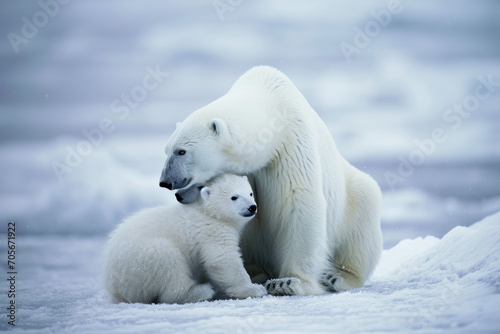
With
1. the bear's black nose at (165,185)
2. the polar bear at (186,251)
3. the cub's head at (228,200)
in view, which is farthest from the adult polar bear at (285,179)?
the polar bear at (186,251)

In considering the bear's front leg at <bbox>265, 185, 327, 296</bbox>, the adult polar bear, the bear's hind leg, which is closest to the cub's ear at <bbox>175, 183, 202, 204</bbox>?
the adult polar bear

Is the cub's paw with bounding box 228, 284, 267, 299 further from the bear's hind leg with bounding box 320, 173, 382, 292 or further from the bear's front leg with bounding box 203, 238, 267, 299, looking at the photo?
the bear's hind leg with bounding box 320, 173, 382, 292

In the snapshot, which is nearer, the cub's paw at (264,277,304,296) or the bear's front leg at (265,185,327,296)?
the cub's paw at (264,277,304,296)

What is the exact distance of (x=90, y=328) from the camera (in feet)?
11.0

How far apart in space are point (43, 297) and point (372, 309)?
9.62ft

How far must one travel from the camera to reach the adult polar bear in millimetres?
4367

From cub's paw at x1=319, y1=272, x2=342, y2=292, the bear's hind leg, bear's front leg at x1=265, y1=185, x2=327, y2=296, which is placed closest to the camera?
bear's front leg at x1=265, y1=185, x2=327, y2=296

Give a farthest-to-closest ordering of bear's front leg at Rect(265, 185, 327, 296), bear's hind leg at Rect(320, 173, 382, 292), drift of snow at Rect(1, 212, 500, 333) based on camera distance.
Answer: bear's hind leg at Rect(320, 173, 382, 292) → bear's front leg at Rect(265, 185, 327, 296) → drift of snow at Rect(1, 212, 500, 333)

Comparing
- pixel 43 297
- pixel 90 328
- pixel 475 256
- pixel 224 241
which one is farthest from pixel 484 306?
pixel 43 297

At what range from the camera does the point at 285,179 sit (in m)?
4.65

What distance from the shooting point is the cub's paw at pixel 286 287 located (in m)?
4.38

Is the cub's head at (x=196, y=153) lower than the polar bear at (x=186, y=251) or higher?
higher

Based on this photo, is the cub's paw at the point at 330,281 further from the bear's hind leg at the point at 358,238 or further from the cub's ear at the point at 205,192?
the cub's ear at the point at 205,192

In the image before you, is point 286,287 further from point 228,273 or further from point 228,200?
point 228,200
